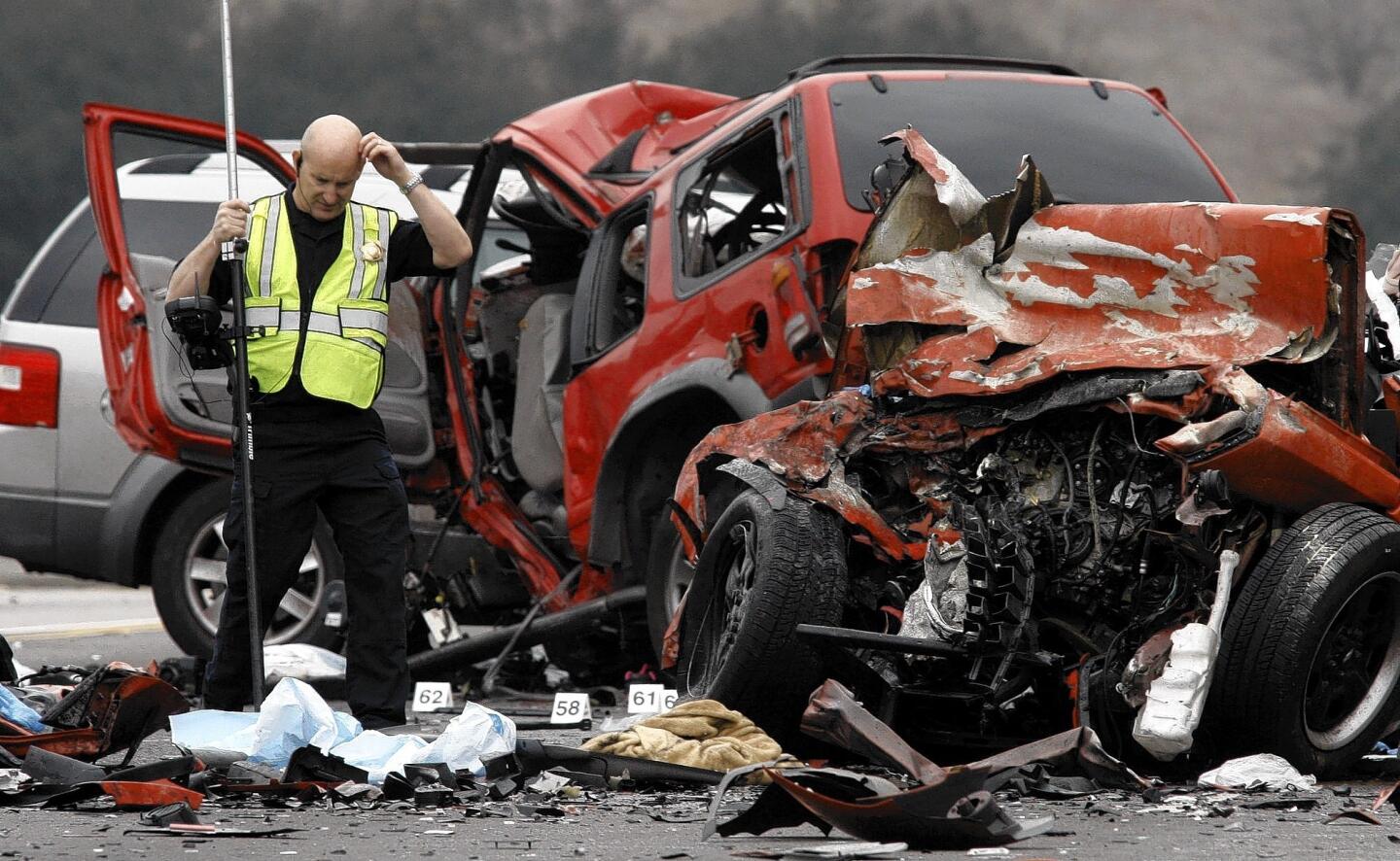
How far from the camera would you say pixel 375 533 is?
233 inches

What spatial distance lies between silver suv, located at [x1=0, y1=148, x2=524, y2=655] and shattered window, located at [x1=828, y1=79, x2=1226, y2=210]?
2515mm

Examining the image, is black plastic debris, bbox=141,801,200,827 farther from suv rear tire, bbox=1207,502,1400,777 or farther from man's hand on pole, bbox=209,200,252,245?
suv rear tire, bbox=1207,502,1400,777

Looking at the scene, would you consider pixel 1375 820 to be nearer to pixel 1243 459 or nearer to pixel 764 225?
pixel 1243 459

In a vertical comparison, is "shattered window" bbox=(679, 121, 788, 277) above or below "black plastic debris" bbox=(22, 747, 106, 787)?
above

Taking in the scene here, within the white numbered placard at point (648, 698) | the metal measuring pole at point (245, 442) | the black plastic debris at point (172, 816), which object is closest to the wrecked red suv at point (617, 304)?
the white numbered placard at point (648, 698)

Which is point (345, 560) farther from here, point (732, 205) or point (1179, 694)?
point (1179, 694)

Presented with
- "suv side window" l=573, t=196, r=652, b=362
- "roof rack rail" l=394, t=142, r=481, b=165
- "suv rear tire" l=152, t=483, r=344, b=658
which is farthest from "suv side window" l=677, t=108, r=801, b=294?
"suv rear tire" l=152, t=483, r=344, b=658

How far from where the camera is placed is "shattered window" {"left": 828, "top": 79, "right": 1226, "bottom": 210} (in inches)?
255

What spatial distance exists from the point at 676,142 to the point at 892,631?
3030 millimetres

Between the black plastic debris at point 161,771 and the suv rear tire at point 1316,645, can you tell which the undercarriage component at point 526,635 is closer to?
the black plastic debris at point 161,771

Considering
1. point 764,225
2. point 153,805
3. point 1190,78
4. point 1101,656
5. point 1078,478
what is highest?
point 1190,78

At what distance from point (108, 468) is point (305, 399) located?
3511mm

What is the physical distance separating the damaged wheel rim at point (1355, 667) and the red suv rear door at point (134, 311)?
14.9 feet

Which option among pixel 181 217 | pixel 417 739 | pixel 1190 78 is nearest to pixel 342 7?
pixel 1190 78
